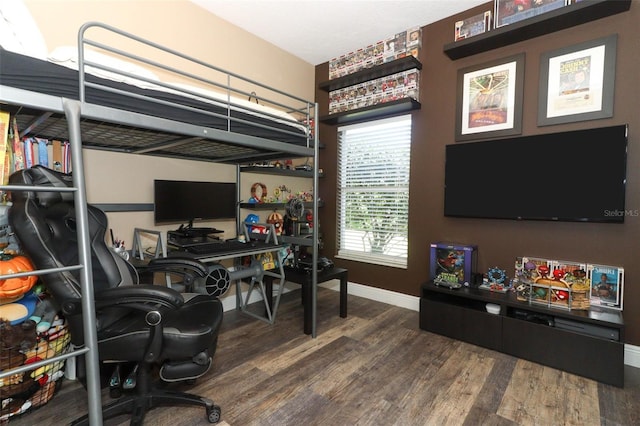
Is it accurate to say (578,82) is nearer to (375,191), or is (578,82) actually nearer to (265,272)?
(375,191)

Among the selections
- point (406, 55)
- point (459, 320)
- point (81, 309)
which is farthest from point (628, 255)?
point (81, 309)

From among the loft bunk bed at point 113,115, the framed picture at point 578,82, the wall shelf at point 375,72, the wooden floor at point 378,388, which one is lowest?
the wooden floor at point 378,388

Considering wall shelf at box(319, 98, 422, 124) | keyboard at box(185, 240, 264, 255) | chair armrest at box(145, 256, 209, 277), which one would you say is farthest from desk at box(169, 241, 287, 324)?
wall shelf at box(319, 98, 422, 124)

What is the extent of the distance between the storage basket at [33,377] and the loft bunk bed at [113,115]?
626 millimetres

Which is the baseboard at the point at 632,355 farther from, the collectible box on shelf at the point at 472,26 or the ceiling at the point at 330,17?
the ceiling at the point at 330,17

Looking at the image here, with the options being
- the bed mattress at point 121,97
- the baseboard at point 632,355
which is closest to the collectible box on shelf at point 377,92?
the bed mattress at point 121,97

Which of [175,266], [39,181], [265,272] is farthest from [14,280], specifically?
[265,272]

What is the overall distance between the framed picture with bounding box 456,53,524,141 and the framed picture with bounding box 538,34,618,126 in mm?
160

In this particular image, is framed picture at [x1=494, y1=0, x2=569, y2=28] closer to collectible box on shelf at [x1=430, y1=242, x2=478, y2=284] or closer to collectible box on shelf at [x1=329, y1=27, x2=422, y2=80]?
collectible box on shelf at [x1=329, y1=27, x2=422, y2=80]

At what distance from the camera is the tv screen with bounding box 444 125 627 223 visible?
202 centimetres

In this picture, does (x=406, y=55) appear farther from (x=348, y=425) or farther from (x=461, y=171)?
(x=348, y=425)

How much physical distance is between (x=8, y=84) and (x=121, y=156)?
1.25m

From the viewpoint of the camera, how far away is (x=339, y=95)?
10.9 ft

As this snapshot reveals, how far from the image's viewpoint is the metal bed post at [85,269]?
1143 mm
